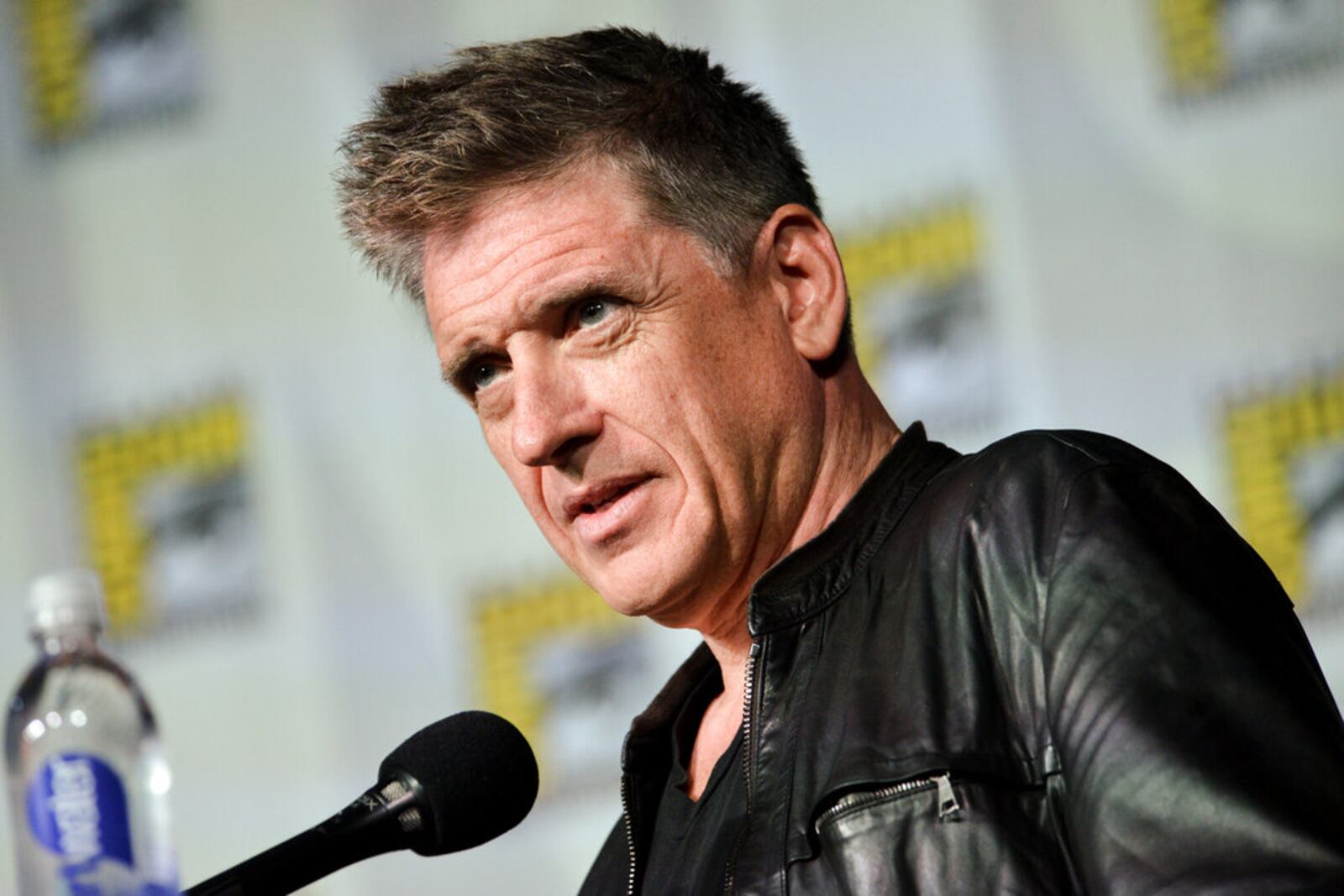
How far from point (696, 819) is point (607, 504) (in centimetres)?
30

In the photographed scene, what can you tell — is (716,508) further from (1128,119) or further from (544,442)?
(1128,119)

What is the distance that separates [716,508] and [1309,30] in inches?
60.7

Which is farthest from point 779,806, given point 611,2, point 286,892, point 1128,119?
point 611,2

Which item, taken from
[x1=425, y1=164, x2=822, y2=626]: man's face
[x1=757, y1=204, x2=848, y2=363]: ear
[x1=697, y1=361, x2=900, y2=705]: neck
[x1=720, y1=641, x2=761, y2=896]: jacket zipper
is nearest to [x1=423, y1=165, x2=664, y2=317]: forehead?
[x1=425, y1=164, x2=822, y2=626]: man's face

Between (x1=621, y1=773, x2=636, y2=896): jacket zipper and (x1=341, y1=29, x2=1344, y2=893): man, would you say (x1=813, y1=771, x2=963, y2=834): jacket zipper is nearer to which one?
(x1=341, y1=29, x2=1344, y2=893): man

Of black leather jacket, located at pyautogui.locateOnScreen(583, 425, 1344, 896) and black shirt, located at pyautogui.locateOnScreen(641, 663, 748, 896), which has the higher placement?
black leather jacket, located at pyautogui.locateOnScreen(583, 425, 1344, 896)

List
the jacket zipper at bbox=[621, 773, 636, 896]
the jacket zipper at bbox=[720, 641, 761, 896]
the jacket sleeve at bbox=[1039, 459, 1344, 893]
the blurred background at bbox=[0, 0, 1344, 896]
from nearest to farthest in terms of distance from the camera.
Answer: the jacket sleeve at bbox=[1039, 459, 1344, 893] → the jacket zipper at bbox=[720, 641, 761, 896] → the jacket zipper at bbox=[621, 773, 636, 896] → the blurred background at bbox=[0, 0, 1344, 896]

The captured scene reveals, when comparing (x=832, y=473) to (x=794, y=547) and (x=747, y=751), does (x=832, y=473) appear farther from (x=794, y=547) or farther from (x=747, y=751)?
(x=747, y=751)

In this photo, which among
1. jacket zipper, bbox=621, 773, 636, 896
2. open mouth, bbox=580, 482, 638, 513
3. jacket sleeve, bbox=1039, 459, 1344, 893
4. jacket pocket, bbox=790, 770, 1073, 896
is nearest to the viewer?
jacket sleeve, bbox=1039, 459, 1344, 893

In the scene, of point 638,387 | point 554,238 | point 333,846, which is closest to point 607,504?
point 638,387

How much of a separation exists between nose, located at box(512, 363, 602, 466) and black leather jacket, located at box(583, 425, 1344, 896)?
222mm

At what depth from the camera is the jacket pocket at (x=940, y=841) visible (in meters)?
1.20

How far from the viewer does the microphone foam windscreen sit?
141 cm

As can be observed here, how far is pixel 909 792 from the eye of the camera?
1261 millimetres
